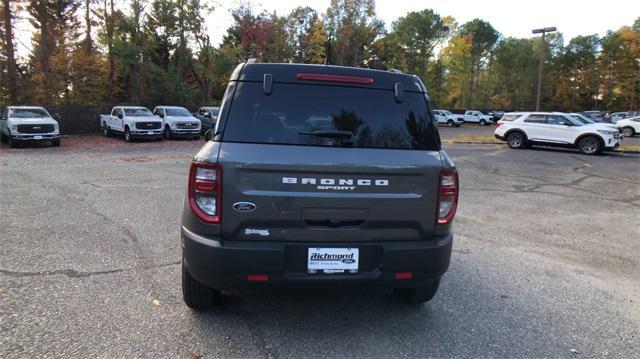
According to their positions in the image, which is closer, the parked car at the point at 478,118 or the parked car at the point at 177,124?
the parked car at the point at 177,124

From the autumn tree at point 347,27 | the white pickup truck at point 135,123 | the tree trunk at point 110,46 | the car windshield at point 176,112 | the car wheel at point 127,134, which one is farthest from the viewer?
the autumn tree at point 347,27

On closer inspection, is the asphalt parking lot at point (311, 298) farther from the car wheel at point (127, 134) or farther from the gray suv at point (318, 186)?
the car wheel at point (127, 134)

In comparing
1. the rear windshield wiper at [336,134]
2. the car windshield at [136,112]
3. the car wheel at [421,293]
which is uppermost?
the car windshield at [136,112]

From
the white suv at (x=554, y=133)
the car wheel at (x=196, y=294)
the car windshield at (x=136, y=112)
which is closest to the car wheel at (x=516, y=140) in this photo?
the white suv at (x=554, y=133)

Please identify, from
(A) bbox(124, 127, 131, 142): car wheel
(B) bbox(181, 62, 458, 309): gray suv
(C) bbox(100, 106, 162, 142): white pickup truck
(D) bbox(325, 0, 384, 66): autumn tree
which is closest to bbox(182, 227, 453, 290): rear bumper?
(B) bbox(181, 62, 458, 309): gray suv

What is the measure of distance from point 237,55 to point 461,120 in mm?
26332

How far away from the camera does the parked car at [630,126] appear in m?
30.2

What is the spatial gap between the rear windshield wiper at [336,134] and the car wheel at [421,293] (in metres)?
1.43

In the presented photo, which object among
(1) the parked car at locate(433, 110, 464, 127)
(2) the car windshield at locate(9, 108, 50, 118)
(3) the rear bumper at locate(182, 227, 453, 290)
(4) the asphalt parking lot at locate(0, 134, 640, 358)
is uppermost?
(1) the parked car at locate(433, 110, 464, 127)

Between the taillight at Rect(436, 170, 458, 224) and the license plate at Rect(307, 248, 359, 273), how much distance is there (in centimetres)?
69

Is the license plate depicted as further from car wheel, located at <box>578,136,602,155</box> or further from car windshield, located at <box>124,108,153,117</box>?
car windshield, located at <box>124,108,153,117</box>

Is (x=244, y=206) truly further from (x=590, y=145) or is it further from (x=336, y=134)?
(x=590, y=145)

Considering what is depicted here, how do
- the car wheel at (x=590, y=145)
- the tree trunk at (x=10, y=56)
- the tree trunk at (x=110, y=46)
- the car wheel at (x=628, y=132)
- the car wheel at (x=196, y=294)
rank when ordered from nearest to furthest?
the car wheel at (x=196, y=294) → the car wheel at (x=590, y=145) → the tree trunk at (x=10, y=56) → the car wheel at (x=628, y=132) → the tree trunk at (x=110, y=46)

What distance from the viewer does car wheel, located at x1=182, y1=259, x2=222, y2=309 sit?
3336 millimetres
